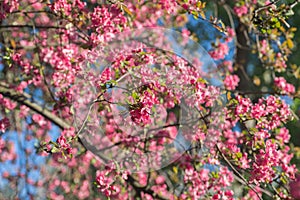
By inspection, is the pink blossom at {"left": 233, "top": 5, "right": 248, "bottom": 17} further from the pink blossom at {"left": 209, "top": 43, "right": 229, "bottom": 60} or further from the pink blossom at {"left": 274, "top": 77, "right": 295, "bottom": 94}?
the pink blossom at {"left": 274, "top": 77, "right": 295, "bottom": 94}

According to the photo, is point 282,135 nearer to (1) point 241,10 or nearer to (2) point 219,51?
(2) point 219,51

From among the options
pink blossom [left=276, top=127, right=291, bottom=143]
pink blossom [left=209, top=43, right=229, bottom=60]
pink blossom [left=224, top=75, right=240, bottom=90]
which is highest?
pink blossom [left=209, top=43, right=229, bottom=60]

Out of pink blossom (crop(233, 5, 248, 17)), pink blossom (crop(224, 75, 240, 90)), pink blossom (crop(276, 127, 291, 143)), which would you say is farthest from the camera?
pink blossom (crop(233, 5, 248, 17))

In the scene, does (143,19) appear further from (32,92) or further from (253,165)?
(253,165)

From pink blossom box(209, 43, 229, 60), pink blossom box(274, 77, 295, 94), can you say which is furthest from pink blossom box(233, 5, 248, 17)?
pink blossom box(274, 77, 295, 94)

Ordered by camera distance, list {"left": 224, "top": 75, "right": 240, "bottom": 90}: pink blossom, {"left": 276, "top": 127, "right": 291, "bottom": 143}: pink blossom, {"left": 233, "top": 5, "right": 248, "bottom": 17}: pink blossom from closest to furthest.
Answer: {"left": 276, "top": 127, "right": 291, "bottom": 143}: pink blossom → {"left": 224, "top": 75, "right": 240, "bottom": 90}: pink blossom → {"left": 233, "top": 5, "right": 248, "bottom": 17}: pink blossom

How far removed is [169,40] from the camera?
2.98 m

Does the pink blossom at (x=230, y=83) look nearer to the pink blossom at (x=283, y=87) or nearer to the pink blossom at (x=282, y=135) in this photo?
the pink blossom at (x=283, y=87)

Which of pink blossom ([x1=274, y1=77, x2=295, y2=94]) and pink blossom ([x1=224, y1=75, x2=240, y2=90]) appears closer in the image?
pink blossom ([x1=274, y1=77, x2=295, y2=94])

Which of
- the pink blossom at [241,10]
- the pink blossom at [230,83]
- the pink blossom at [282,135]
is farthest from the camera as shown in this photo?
the pink blossom at [241,10]

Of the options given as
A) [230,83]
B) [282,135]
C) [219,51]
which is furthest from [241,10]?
[282,135]

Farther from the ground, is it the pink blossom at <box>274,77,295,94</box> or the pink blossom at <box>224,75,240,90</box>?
the pink blossom at <box>224,75,240,90</box>

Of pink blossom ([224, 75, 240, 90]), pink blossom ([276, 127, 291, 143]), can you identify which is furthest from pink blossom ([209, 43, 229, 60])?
pink blossom ([276, 127, 291, 143])

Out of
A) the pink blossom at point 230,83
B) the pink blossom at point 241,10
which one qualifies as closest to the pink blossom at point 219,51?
the pink blossom at point 230,83
